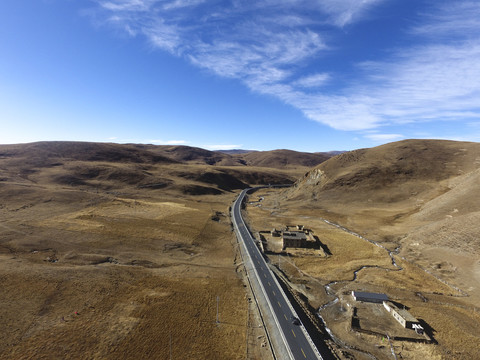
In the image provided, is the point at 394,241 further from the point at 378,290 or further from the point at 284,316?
the point at 284,316

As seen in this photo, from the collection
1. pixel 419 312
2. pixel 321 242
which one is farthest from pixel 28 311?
pixel 321 242

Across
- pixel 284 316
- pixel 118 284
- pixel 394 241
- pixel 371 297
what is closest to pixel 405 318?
pixel 371 297

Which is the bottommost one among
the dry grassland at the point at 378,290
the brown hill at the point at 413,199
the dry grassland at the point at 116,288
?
the dry grassland at the point at 116,288

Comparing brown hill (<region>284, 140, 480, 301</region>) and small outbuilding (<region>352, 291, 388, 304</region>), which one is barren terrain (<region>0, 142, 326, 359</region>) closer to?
small outbuilding (<region>352, 291, 388, 304</region>)

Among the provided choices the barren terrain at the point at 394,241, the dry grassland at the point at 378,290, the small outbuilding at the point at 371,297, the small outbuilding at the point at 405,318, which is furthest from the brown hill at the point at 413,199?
the small outbuilding at the point at 405,318

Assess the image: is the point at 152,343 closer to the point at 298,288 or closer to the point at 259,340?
the point at 259,340

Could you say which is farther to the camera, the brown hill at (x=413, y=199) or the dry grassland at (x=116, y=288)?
the brown hill at (x=413, y=199)

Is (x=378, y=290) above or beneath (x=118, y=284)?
above

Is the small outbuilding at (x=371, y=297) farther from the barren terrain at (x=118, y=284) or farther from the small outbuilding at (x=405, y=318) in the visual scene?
the barren terrain at (x=118, y=284)

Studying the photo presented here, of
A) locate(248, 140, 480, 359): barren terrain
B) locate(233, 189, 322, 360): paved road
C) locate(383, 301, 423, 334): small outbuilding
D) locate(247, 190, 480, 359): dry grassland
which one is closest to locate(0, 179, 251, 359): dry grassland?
locate(233, 189, 322, 360): paved road

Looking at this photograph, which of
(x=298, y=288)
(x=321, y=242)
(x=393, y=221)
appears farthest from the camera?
(x=393, y=221)

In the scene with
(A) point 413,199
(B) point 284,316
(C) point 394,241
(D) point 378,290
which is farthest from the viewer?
(A) point 413,199
